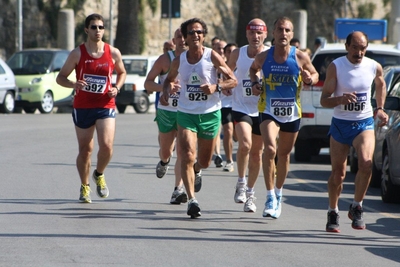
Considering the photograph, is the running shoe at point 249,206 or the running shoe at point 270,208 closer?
the running shoe at point 270,208

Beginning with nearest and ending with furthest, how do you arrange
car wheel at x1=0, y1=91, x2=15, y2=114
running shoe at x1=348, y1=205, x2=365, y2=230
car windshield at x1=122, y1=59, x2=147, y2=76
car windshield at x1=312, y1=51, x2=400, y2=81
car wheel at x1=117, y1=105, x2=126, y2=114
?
running shoe at x1=348, y1=205, x2=365, y2=230, car windshield at x1=312, y1=51, x2=400, y2=81, car wheel at x1=0, y1=91, x2=15, y2=114, car windshield at x1=122, y1=59, x2=147, y2=76, car wheel at x1=117, y1=105, x2=126, y2=114

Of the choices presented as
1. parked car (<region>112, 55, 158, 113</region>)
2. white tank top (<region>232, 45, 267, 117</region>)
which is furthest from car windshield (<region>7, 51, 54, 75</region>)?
white tank top (<region>232, 45, 267, 117</region>)

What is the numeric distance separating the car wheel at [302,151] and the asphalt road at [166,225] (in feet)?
5.36

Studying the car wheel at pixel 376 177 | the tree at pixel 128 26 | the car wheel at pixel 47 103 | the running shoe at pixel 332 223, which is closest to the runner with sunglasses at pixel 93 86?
the running shoe at pixel 332 223

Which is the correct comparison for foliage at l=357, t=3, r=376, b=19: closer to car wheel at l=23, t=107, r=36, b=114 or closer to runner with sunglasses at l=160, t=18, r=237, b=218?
car wheel at l=23, t=107, r=36, b=114

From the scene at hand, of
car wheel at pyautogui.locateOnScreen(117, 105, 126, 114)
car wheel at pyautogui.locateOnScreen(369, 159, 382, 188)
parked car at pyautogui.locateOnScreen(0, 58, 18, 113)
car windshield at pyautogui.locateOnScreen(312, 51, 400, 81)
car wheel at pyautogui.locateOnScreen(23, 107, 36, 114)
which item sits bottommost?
car wheel at pyautogui.locateOnScreen(117, 105, 126, 114)

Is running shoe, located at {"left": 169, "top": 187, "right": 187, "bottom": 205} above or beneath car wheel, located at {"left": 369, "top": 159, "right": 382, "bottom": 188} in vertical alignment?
above

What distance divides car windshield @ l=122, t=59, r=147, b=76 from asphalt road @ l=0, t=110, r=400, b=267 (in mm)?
16110

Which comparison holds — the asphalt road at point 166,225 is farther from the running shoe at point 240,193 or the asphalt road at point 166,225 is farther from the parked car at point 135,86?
the parked car at point 135,86

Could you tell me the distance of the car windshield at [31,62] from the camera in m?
29.4

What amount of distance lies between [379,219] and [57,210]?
3334 mm

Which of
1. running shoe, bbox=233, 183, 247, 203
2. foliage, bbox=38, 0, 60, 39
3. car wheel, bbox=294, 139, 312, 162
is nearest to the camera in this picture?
running shoe, bbox=233, 183, 247, 203

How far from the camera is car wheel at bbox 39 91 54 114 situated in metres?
29.1

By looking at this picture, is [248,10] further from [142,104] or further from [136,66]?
[142,104]
